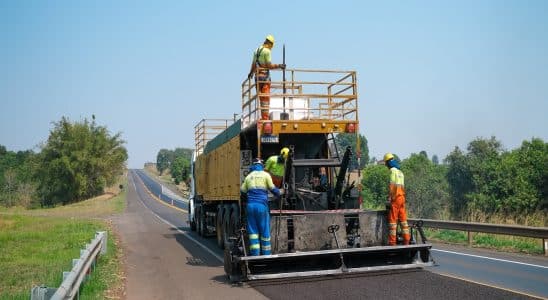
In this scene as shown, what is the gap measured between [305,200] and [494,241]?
7.41m

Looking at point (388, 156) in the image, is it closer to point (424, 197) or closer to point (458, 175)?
point (424, 197)

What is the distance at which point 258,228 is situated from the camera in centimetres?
961

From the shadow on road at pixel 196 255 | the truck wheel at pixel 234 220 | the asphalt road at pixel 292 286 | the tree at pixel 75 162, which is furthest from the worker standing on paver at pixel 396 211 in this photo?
the tree at pixel 75 162

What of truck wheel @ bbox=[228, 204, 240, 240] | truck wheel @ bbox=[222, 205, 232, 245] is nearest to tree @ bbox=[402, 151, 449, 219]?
truck wheel @ bbox=[222, 205, 232, 245]

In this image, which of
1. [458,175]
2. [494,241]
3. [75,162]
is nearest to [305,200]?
[494,241]

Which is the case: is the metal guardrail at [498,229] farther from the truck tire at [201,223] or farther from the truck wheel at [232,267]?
the truck tire at [201,223]

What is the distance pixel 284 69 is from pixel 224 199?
12.5 feet

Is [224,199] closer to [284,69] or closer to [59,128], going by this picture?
[284,69]

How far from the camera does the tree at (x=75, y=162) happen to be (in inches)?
2505

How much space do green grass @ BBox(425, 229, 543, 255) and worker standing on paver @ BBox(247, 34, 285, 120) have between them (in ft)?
25.3

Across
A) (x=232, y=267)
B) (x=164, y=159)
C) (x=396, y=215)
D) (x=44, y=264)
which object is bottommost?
(x=44, y=264)

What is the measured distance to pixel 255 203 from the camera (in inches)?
384

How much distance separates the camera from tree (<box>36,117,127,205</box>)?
63625mm


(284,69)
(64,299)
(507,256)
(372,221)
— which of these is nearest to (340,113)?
(284,69)
